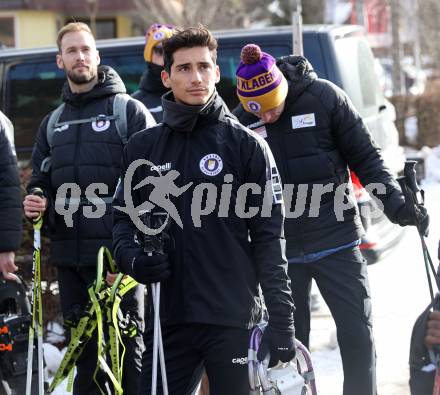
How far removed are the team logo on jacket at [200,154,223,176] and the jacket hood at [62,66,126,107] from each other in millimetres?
1464

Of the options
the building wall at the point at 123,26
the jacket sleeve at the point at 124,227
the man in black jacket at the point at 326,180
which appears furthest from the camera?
the building wall at the point at 123,26

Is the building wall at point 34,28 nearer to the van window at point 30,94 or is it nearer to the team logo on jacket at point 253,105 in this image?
the van window at point 30,94

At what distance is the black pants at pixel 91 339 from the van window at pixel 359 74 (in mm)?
2853

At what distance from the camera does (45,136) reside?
4961 millimetres

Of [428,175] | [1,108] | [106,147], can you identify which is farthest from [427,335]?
[428,175]

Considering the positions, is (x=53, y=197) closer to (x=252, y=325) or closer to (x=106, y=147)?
(x=106, y=147)

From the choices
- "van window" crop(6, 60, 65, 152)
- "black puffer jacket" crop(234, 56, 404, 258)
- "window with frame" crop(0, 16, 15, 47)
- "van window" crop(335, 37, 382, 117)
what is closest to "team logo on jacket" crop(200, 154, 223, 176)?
"black puffer jacket" crop(234, 56, 404, 258)

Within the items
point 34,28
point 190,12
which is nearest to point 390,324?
point 190,12

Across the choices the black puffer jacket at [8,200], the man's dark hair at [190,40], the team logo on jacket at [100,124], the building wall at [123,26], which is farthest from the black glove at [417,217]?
the building wall at [123,26]

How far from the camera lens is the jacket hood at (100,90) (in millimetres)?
4809

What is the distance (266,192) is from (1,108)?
516cm

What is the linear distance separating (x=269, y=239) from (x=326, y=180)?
1059mm

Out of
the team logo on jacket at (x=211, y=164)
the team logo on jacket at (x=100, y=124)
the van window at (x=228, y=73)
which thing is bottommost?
the team logo on jacket at (x=211, y=164)

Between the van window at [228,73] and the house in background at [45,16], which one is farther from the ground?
the house in background at [45,16]
